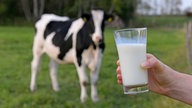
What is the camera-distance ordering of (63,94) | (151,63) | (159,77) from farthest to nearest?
(63,94)
(159,77)
(151,63)

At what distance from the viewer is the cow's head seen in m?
7.26

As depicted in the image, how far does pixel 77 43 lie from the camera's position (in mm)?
7668

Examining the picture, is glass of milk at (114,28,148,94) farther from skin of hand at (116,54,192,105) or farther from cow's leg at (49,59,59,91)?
cow's leg at (49,59,59,91)

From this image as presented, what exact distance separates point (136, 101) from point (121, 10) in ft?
143

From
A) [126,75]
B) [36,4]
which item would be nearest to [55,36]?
[126,75]

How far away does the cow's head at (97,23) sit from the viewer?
7258mm

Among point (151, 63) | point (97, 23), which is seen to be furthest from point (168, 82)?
point (97, 23)

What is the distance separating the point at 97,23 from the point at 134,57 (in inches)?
203

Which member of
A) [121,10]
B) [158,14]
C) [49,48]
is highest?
[49,48]

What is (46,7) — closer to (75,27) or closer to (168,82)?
(75,27)

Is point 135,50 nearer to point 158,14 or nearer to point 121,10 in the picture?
point 121,10

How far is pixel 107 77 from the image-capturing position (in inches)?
386

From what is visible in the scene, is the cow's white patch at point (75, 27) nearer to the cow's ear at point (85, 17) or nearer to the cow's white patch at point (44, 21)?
the cow's ear at point (85, 17)

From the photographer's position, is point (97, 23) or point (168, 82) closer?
point (168, 82)
